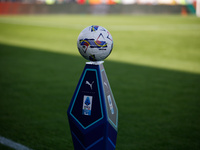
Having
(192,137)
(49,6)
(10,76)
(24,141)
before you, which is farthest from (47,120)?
(49,6)

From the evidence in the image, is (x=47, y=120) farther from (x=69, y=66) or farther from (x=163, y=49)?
(x=163, y=49)

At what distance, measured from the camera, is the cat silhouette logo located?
100 inches

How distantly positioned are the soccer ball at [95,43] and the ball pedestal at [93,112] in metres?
0.09

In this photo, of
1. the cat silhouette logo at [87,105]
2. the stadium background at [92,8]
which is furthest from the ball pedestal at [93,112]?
the stadium background at [92,8]

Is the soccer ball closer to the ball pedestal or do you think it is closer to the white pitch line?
the ball pedestal

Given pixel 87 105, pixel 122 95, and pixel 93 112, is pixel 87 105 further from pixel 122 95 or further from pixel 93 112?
pixel 122 95

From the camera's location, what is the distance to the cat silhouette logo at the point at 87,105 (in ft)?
8.35

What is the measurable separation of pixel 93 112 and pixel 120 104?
2.32m

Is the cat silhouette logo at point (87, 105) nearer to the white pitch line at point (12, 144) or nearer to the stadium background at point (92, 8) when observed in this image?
the white pitch line at point (12, 144)

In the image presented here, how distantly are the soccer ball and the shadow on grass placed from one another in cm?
125

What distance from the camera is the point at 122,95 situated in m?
5.32

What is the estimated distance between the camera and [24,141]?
3365mm

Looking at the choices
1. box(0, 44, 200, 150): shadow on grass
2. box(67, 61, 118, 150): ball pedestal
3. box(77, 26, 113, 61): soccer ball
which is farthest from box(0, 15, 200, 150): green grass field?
box(77, 26, 113, 61): soccer ball

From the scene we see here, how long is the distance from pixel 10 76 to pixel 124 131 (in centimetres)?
390
